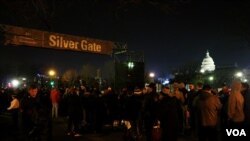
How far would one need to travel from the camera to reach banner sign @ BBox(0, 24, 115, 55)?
1608cm

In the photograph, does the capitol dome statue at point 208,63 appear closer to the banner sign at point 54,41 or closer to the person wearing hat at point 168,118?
the banner sign at point 54,41

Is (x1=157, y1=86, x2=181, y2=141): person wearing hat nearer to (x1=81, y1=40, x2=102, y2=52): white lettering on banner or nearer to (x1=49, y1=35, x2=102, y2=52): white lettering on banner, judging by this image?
(x1=49, y1=35, x2=102, y2=52): white lettering on banner

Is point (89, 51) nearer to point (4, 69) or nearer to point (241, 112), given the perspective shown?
point (241, 112)

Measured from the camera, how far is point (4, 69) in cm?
9262

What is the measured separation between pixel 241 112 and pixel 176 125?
1634 mm

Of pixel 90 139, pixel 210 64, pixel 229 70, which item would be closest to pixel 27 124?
pixel 90 139

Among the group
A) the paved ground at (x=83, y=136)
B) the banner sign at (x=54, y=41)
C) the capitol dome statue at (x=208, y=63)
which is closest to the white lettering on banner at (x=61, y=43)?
the banner sign at (x=54, y=41)

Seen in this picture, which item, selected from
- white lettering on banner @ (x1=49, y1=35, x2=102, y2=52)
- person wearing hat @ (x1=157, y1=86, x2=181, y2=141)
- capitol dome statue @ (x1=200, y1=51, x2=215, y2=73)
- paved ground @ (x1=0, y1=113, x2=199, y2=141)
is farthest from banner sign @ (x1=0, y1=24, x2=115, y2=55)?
capitol dome statue @ (x1=200, y1=51, x2=215, y2=73)

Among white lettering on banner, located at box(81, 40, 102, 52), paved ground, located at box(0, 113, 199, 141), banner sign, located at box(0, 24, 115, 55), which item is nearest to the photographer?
paved ground, located at box(0, 113, 199, 141)

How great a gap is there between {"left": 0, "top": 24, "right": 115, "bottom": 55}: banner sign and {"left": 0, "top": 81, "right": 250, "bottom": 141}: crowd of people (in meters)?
2.83

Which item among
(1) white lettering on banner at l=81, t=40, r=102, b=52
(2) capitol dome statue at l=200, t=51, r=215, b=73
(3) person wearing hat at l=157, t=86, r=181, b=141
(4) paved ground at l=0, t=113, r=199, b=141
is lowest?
(4) paved ground at l=0, t=113, r=199, b=141

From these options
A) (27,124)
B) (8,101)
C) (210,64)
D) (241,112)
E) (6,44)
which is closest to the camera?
(241,112)

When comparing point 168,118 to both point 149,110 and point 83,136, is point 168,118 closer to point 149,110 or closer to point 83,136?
point 149,110

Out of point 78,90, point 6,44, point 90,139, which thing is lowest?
point 90,139
